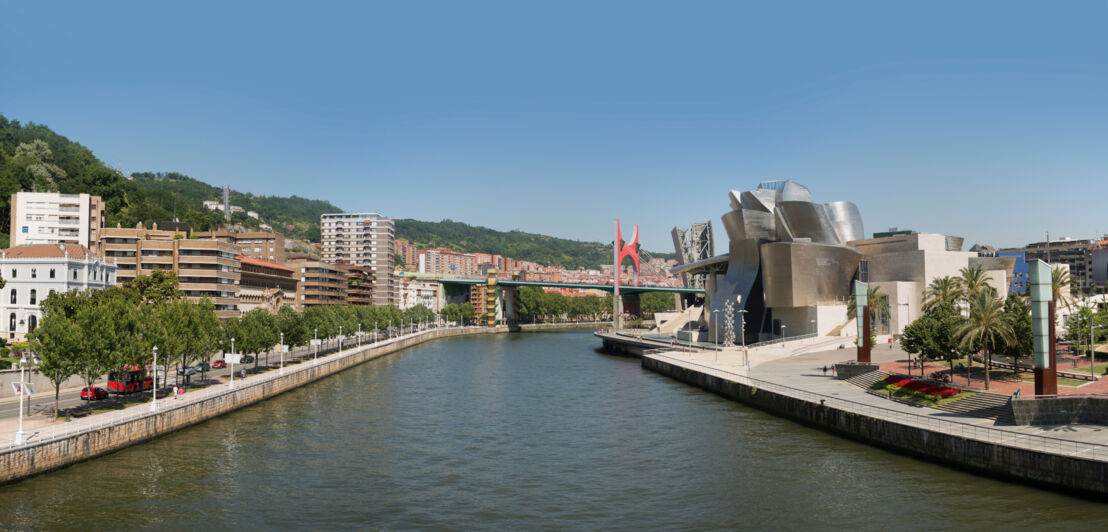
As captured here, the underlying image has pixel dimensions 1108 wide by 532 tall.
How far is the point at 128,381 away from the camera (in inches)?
1721

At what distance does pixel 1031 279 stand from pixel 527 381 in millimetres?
42715

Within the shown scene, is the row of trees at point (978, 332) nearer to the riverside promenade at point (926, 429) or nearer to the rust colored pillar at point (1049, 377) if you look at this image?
the riverside promenade at point (926, 429)

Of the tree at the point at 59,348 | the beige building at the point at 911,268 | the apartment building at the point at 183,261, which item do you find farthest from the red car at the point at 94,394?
the beige building at the point at 911,268

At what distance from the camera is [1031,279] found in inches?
1351

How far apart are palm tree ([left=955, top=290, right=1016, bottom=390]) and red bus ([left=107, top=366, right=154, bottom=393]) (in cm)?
4707

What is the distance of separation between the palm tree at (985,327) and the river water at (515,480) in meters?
10.1

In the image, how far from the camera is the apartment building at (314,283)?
13700 centimetres

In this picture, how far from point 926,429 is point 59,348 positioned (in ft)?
133

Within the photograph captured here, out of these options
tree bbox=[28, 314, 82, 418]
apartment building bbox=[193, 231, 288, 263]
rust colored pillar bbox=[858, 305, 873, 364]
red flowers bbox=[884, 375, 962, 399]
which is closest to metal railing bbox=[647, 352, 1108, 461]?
red flowers bbox=[884, 375, 962, 399]

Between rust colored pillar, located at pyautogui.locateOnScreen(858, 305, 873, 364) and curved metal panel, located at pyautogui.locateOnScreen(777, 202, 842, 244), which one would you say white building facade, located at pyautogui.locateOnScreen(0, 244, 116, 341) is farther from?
→ curved metal panel, located at pyautogui.locateOnScreen(777, 202, 842, 244)

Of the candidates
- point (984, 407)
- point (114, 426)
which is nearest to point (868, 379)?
point (984, 407)

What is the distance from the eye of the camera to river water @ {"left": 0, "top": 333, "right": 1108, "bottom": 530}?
2498 centimetres

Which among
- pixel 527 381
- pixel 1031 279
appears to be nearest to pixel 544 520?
pixel 1031 279

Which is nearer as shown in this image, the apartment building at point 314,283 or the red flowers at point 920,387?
the red flowers at point 920,387
